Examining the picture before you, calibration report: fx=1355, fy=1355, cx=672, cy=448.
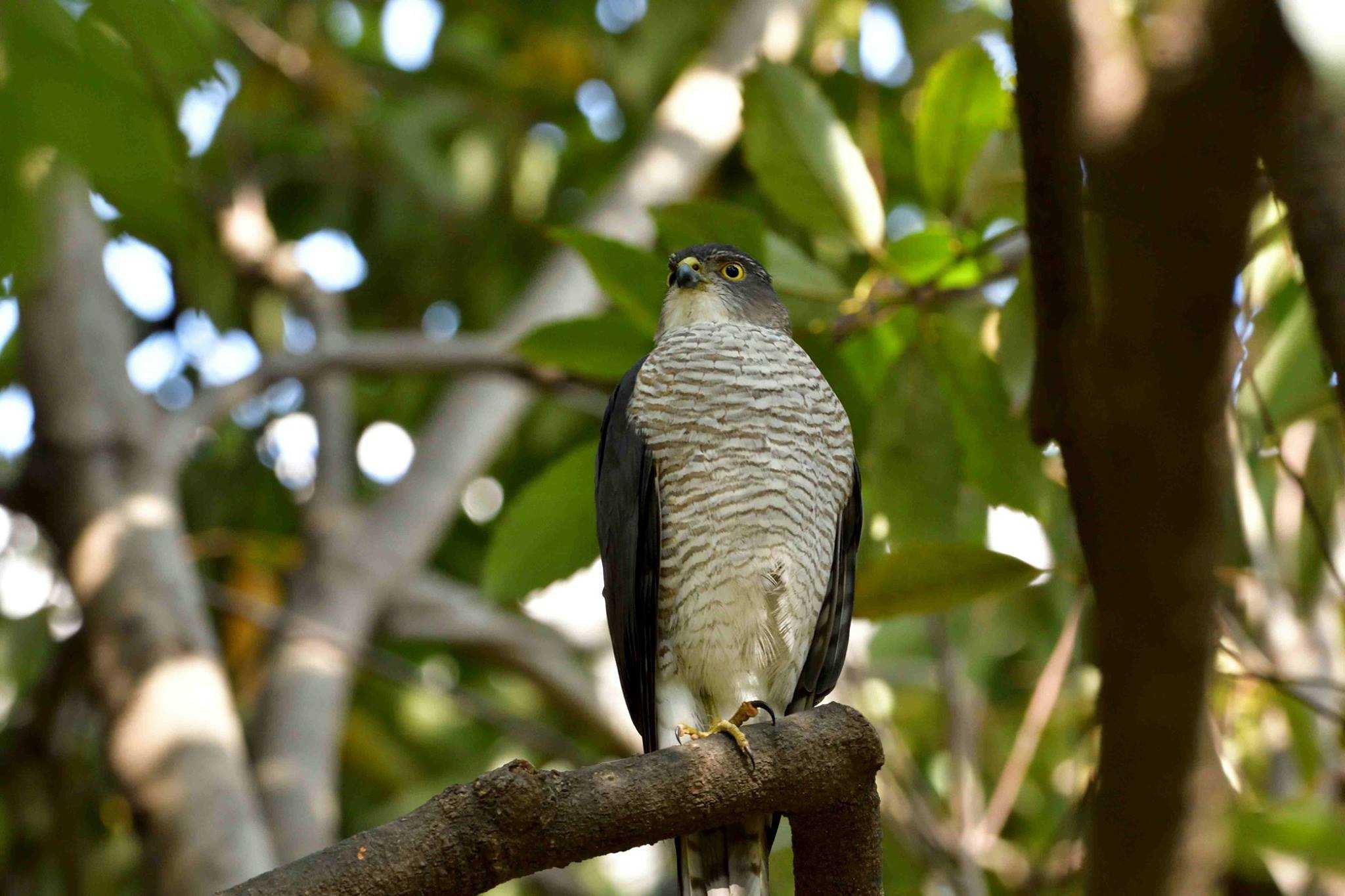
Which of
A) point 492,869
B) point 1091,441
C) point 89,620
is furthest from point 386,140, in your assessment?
point 1091,441

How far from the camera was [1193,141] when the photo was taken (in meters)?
0.84

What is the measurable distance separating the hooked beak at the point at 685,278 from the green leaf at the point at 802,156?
0.96 feet

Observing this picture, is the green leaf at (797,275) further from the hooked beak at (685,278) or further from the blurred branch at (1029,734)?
the blurred branch at (1029,734)

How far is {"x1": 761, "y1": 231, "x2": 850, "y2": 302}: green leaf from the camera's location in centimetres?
335

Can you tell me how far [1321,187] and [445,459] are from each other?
5159 mm

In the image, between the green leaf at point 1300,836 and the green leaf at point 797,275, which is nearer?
the green leaf at point 1300,836

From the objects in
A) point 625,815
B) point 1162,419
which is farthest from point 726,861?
point 1162,419

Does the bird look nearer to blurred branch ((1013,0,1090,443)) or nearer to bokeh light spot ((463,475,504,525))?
blurred branch ((1013,0,1090,443))

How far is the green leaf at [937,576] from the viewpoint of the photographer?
2.87 metres

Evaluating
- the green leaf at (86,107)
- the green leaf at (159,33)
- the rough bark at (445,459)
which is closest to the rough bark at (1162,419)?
the green leaf at (86,107)

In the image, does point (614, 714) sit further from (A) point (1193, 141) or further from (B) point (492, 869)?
(A) point (1193, 141)

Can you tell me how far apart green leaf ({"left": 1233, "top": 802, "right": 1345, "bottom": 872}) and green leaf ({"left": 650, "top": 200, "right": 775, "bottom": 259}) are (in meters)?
2.26

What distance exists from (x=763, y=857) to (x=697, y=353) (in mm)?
1109

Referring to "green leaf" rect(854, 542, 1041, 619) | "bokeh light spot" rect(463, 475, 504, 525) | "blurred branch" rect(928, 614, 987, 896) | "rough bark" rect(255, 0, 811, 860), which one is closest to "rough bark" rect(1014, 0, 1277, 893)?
"green leaf" rect(854, 542, 1041, 619)
